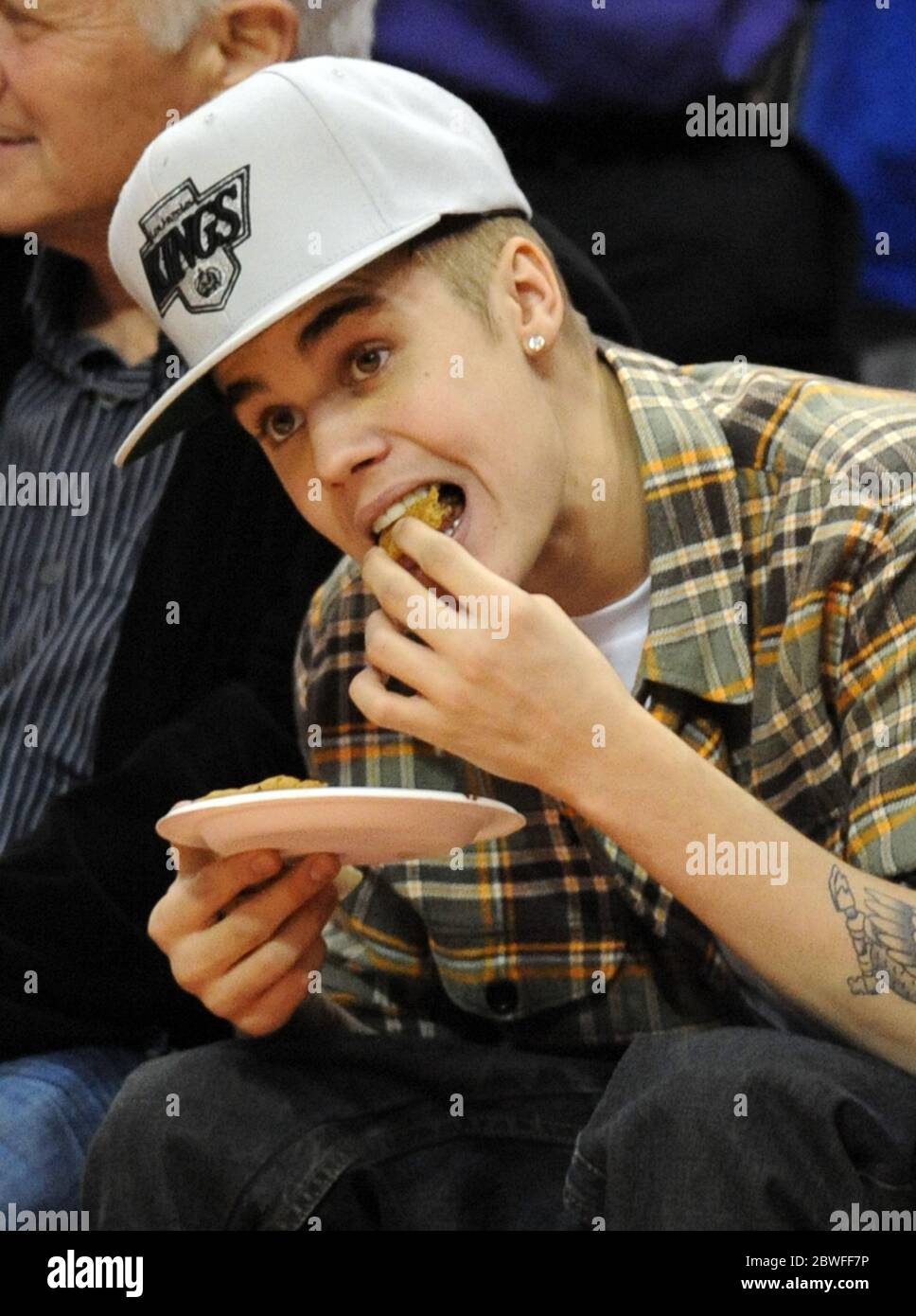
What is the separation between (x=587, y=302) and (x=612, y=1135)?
929 mm

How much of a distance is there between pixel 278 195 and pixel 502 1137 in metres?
0.78

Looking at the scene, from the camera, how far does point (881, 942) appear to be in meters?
1.42

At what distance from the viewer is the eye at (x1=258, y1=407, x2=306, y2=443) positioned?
1609mm

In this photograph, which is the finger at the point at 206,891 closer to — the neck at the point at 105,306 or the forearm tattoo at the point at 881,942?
the forearm tattoo at the point at 881,942

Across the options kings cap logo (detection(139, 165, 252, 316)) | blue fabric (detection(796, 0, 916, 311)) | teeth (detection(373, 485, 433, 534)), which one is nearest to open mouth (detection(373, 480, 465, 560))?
teeth (detection(373, 485, 433, 534))

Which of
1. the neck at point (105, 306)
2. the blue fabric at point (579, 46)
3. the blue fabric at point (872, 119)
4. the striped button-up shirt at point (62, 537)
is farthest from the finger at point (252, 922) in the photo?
the blue fabric at point (872, 119)

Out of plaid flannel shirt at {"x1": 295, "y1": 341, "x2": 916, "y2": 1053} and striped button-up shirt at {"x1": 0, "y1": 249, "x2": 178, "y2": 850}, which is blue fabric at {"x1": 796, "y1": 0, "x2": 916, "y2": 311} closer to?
plaid flannel shirt at {"x1": 295, "y1": 341, "x2": 916, "y2": 1053}

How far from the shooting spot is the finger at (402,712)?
149 cm

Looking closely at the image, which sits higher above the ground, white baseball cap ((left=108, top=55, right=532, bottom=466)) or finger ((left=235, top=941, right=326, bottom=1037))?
white baseball cap ((left=108, top=55, right=532, bottom=466))

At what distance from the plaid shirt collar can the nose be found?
0.80 feet

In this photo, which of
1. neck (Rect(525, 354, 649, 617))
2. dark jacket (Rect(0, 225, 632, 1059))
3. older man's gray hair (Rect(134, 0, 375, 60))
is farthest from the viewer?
older man's gray hair (Rect(134, 0, 375, 60))

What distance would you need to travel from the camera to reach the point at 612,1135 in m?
1.37
